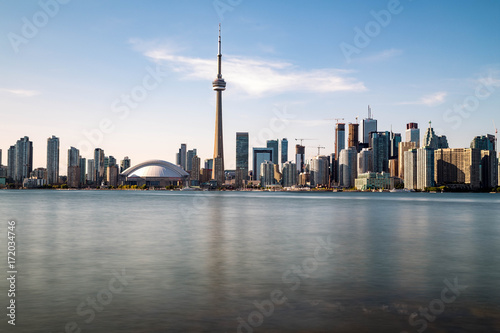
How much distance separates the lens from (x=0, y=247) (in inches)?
1547

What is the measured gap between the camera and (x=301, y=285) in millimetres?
24062

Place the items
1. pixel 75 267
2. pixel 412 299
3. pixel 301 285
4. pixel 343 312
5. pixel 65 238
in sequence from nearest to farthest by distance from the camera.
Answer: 1. pixel 343 312
2. pixel 412 299
3. pixel 301 285
4. pixel 75 267
5. pixel 65 238

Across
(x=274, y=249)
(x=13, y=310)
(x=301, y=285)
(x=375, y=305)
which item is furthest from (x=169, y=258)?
(x=375, y=305)

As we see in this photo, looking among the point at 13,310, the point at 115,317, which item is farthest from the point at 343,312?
the point at 13,310

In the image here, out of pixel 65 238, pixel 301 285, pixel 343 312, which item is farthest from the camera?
pixel 65 238

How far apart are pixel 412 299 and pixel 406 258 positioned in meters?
13.9

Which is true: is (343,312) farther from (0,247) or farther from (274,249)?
(0,247)

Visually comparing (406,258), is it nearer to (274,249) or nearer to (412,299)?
(274,249)

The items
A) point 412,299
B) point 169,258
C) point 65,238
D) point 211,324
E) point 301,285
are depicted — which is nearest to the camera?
point 211,324

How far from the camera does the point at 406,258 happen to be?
34.2m

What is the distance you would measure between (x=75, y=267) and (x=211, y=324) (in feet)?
52.5

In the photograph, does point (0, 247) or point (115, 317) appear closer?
point (115, 317)

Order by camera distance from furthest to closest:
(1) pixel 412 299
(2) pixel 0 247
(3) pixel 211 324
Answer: (2) pixel 0 247 < (1) pixel 412 299 < (3) pixel 211 324

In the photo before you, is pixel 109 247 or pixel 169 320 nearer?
pixel 169 320
